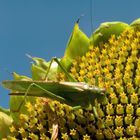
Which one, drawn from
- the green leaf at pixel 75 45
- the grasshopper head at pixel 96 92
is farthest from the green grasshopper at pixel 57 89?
the green leaf at pixel 75 45

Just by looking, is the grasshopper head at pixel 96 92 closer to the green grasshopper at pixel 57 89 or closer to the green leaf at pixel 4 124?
the green grasshopper at pixel 57 89

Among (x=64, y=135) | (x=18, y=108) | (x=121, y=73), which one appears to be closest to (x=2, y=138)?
(x=18, y=108)

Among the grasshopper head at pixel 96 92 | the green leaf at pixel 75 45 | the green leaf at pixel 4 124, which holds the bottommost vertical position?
the green leaf at pixel 4 124

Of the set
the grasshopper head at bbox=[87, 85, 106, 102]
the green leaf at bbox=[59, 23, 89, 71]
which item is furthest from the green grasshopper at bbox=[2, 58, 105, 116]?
the green leaf at bbox=[59, 23, 89, 71]

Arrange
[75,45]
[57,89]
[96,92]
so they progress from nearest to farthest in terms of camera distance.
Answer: [96,92], [57,89], [75,45]

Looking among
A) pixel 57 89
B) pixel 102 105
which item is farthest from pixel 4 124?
pixel 102 105

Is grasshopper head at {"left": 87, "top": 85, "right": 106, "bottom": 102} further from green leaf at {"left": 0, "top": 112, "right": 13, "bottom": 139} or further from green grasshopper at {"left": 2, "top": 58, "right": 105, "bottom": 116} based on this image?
green leaf at {"left": 0, "top": 112, "right": 13, "bottom": 139}

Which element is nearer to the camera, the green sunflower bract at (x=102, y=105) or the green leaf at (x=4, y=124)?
the green sunflower bract at (x=102, y=105)

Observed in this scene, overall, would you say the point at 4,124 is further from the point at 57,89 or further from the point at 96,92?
the point at 96,92

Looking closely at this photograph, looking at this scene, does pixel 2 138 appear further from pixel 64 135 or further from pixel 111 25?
pixel 111 25

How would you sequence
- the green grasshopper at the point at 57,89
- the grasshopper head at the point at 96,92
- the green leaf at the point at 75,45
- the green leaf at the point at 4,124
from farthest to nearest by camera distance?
the green leaf at the point at 75,45 < the green leaf at the point at 4,124 < the green grasshopper at the point at 57,89 < the grasshopper head at the point at 96,92
